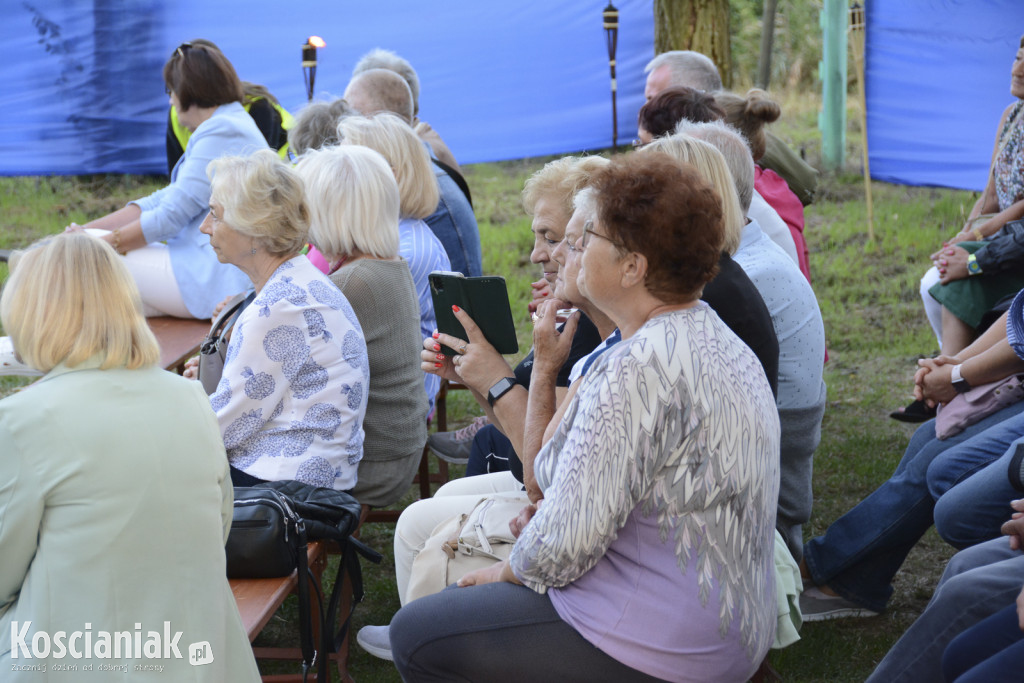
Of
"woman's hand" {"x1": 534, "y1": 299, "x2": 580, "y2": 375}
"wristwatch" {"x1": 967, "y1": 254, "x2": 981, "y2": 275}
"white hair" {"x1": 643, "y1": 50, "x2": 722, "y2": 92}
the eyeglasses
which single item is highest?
"white hair" {"x1": 643, "y1": 50, "x2": 722, "y2": 92}

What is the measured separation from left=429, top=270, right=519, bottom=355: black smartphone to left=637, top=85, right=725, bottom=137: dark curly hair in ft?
5.74

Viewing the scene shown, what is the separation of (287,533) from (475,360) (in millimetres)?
628

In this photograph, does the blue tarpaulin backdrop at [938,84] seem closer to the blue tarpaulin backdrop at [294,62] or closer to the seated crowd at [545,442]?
the blue tarpaulin backdrop at [294,62]

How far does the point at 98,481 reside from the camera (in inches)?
73.4

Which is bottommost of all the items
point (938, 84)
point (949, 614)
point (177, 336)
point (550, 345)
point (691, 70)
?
point (949, 614)

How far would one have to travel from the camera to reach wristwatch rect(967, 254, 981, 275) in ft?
12.1

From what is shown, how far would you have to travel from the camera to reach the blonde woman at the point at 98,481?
184cm

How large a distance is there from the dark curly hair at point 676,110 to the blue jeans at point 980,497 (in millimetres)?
1707

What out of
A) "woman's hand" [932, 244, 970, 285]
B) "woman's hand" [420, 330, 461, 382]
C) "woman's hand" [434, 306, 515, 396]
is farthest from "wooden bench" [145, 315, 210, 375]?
"woman's hand" [932, 244, 970, 285]

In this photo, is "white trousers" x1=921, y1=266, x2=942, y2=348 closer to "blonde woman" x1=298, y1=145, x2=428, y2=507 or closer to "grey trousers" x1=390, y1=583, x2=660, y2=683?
"blonde woman" x1=298, y1=145, x2=428, y2=507

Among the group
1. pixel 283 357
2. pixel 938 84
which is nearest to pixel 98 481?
pixel 283 357

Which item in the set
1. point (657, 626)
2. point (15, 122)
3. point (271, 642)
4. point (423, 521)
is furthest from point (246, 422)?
point (15, 122)

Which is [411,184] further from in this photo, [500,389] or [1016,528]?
[1016,528]

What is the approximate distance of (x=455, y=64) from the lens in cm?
801
